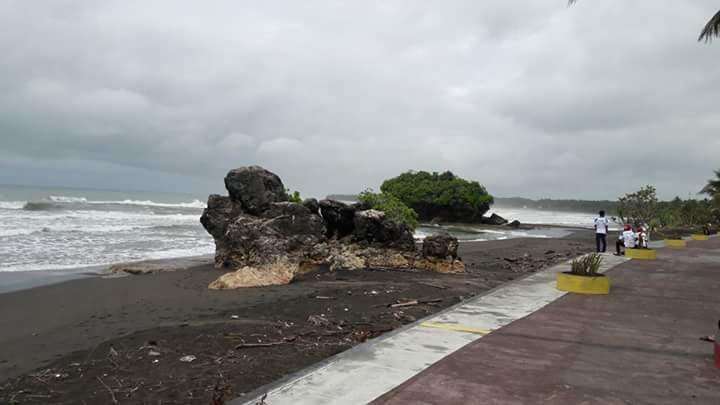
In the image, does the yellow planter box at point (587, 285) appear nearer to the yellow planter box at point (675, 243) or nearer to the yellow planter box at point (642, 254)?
the yellow planter box at point (642, 254)

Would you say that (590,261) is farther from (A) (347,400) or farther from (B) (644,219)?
(B) (644,219)

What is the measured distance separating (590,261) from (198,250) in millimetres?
16165

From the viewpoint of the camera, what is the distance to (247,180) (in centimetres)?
1594

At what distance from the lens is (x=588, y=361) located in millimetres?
5434

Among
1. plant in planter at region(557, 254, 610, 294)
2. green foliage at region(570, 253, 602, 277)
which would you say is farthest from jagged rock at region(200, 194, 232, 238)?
green foliage at region(570, 253, 602, 277)

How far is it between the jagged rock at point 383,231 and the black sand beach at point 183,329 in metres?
2.01

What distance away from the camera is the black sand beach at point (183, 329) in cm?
518

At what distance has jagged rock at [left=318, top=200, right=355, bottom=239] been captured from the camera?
17500mm

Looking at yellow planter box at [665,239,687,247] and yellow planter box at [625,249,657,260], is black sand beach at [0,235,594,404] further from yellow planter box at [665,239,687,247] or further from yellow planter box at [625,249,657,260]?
yellow planter box at [665,239,687,247]

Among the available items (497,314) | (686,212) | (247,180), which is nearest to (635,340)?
(497,314)

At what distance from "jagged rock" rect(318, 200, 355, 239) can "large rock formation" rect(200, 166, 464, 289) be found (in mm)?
181

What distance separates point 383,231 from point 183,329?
9.32m

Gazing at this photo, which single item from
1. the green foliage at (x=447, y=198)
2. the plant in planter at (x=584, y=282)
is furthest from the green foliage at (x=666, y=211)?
the green foliage at (x=447, y=198)

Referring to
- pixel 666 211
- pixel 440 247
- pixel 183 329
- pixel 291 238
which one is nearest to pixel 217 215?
pixel 291 238
